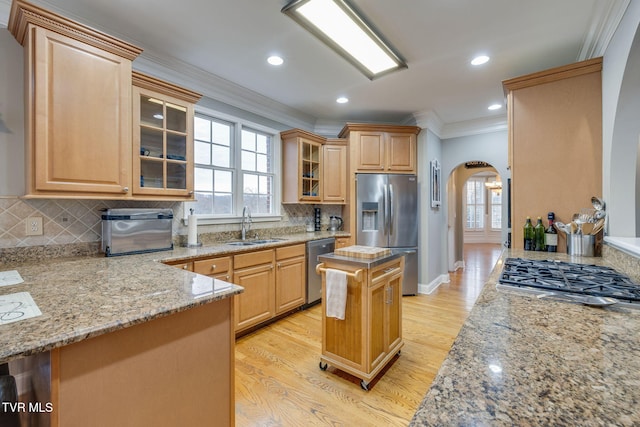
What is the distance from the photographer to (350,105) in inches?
153

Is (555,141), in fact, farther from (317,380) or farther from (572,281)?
(317,380)

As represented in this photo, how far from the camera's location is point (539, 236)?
2266 mm

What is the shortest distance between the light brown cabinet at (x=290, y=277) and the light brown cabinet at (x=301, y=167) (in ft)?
2.92

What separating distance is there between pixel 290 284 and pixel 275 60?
2.33 metres

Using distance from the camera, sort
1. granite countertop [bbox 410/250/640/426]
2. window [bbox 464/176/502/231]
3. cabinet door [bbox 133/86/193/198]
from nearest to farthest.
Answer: granite countertop [bbox 410/250/640/426] < cabinet door [bbox 133/86/193/198] < window [bbox 464/176/502/231]

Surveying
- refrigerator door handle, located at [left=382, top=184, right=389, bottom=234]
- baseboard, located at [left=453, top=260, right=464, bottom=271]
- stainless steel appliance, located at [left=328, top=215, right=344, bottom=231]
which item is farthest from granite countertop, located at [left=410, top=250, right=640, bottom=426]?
baseboard, located at [left=453, top=260, right=464, bottom=271]

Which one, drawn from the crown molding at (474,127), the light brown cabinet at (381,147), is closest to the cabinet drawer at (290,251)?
the light brown cabinet at (381,147)

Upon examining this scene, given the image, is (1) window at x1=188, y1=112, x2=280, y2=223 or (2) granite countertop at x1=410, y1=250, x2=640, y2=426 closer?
(2) granite countertop at x1=410, y1=250, x2=640, y2=426

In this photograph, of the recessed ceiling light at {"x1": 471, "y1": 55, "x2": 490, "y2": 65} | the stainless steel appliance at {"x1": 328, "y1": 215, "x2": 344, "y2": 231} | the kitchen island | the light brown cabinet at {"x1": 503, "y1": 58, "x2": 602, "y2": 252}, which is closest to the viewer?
the kitchen island

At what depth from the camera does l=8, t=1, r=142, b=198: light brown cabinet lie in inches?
67.7

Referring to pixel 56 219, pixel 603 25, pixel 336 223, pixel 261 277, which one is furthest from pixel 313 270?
pixel 603 25

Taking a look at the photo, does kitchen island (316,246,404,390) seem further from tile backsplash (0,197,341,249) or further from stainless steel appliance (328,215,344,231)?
stainless steel appliance (328,215,344,231)

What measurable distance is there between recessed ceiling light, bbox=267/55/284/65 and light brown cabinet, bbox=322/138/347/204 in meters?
1.64

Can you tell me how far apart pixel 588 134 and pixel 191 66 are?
11.3 ft
